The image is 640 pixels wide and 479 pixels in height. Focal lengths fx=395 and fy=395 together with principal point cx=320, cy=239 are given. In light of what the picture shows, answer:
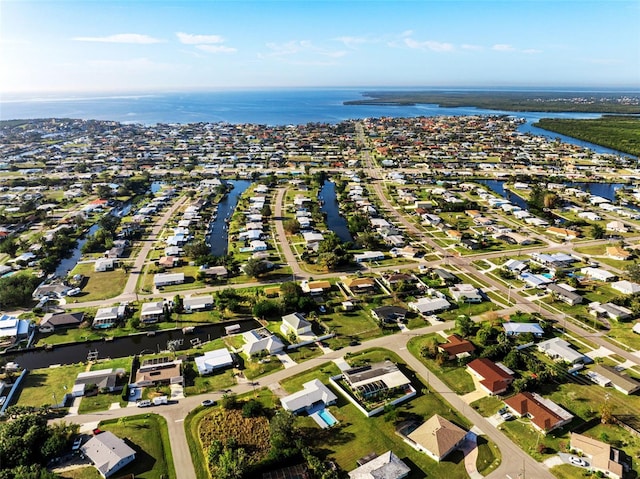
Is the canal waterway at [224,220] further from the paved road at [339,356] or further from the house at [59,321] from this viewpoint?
the paved road at [339,356]

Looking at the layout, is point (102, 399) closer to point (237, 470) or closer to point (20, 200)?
point (237, 470)

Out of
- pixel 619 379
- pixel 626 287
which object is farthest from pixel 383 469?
pixel 626 287

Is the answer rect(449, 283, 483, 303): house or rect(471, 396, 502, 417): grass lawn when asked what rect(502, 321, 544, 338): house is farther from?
rect(471, 396, 502, 417): grass lawn

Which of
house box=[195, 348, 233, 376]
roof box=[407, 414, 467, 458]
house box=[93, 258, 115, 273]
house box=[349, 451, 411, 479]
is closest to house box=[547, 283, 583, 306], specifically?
roof box=[407, 414, 467, 458]

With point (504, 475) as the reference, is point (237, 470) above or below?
above

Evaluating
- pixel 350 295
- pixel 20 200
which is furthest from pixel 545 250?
pixel 20 200

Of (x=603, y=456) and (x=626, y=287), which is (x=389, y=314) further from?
(x=626, y=287)
